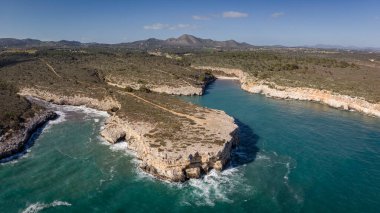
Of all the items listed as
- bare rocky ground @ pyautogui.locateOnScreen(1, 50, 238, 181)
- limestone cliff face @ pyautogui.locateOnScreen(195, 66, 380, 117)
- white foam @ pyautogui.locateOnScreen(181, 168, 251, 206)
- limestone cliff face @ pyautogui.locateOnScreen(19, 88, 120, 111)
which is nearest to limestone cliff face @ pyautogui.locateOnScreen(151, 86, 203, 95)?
bare rocky ground @ pyautogui.locateOnScreen(1, 50, 238, 181)

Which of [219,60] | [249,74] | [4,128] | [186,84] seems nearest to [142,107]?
[4,128]

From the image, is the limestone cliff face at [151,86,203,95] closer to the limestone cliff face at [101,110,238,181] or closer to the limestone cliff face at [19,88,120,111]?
the limestone cliff face at [19,88,120,111]

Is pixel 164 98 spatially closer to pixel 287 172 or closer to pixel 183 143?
pixel 183 143

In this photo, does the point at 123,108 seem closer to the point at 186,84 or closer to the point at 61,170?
Result: the point at 61,170

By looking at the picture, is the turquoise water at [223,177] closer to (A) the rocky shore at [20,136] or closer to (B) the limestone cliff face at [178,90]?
(A) the rocky shore at [20,136]

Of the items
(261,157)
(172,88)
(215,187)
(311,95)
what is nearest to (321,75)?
(311,95)

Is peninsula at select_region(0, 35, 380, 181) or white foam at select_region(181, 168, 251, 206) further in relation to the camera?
peninsula at select_region(0, 35, 380, 181)
